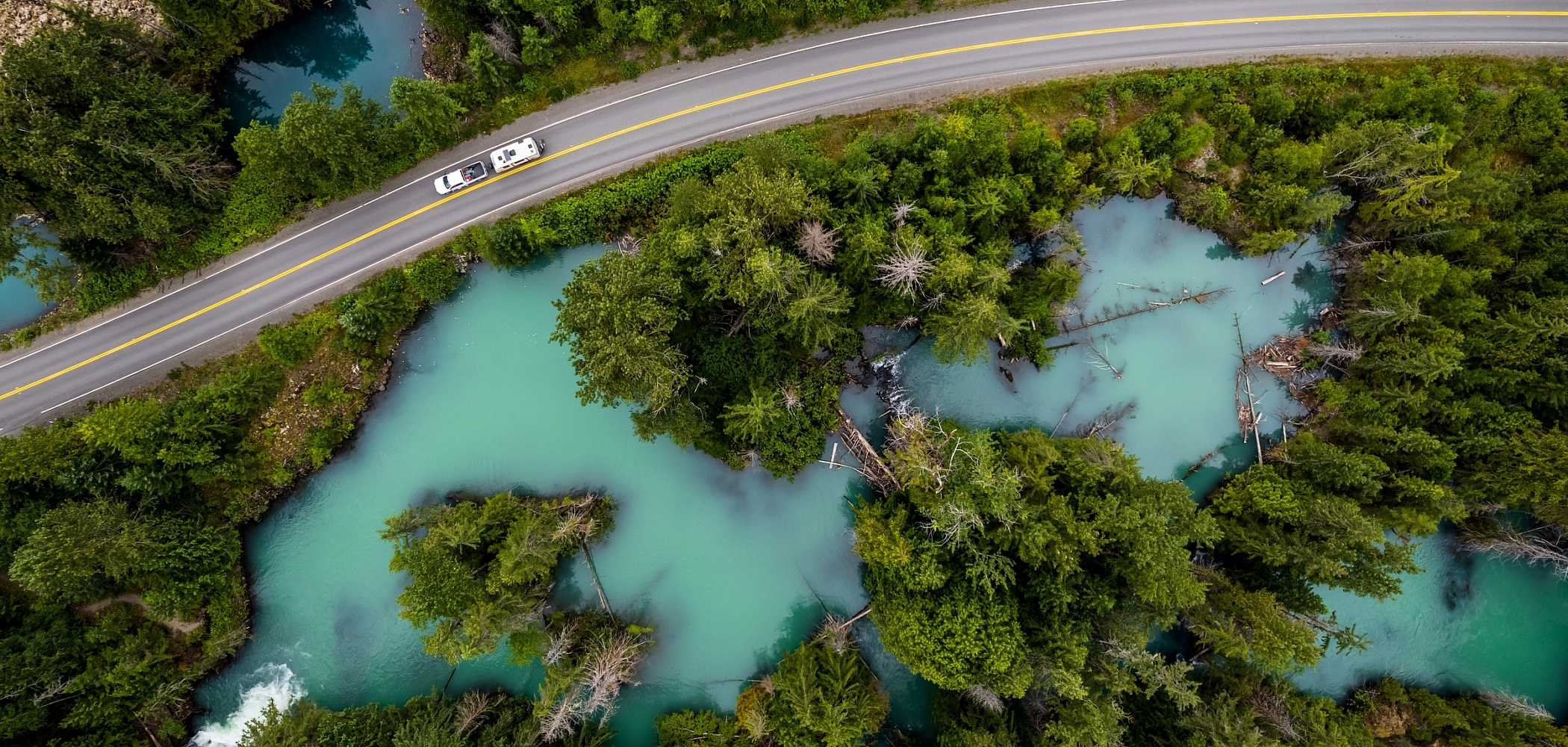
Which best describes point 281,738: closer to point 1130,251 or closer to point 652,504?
point 652,504

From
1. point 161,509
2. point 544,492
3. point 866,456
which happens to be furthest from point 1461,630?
point 161,509

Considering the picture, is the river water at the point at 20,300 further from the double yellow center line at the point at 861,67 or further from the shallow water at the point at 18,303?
the double yellow center line at the point at 861,67

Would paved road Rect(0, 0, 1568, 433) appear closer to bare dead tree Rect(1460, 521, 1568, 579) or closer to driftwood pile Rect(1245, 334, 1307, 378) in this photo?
driftwood pile Rect(1245, 334, 1307, 378)

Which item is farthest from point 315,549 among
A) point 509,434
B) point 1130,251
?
point 1130,251

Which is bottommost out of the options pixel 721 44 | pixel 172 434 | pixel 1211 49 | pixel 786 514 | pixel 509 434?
pixel 786 514

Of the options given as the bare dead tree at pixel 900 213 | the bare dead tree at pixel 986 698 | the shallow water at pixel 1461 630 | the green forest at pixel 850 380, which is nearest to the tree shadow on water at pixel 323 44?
the green forest at pixel 850 380

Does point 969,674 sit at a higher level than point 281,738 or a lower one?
lower

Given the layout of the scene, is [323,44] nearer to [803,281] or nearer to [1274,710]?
[803,281]
